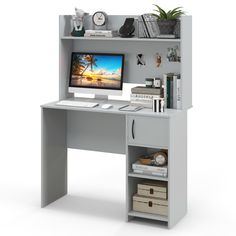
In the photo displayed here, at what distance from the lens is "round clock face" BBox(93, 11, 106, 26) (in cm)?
559

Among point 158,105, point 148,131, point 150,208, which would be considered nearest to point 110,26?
point 158,105

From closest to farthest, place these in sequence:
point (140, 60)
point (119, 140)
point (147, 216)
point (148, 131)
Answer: point (148, 131) < point (147, 216) < point (140, 60) < point (119, 140)

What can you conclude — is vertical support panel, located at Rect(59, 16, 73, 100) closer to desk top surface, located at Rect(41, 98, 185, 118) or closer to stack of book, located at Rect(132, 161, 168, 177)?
desk top surface, located at Rect(41, 98, 185, 118)

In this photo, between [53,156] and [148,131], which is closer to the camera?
[148,131]

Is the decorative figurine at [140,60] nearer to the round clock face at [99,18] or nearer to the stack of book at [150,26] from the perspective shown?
the stack of book at [150,26]

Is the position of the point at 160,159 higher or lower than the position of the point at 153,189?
higher

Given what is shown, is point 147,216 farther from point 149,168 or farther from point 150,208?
point 149,168

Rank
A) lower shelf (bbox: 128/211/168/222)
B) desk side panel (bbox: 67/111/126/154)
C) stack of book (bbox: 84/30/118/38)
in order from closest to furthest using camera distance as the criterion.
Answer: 1. lower shelf (bbox: 128/211/168/222)
2. stack of book (bbox: 84/30/118/38)
3. desk side panel (bbox: 67/111/126/154)

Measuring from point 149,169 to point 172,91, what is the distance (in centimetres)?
68

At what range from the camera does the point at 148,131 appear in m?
5.11

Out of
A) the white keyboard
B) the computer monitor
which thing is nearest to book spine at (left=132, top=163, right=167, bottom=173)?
the white keyboard


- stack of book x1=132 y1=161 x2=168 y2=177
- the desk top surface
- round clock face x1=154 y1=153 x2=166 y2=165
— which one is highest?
the desk top surface
